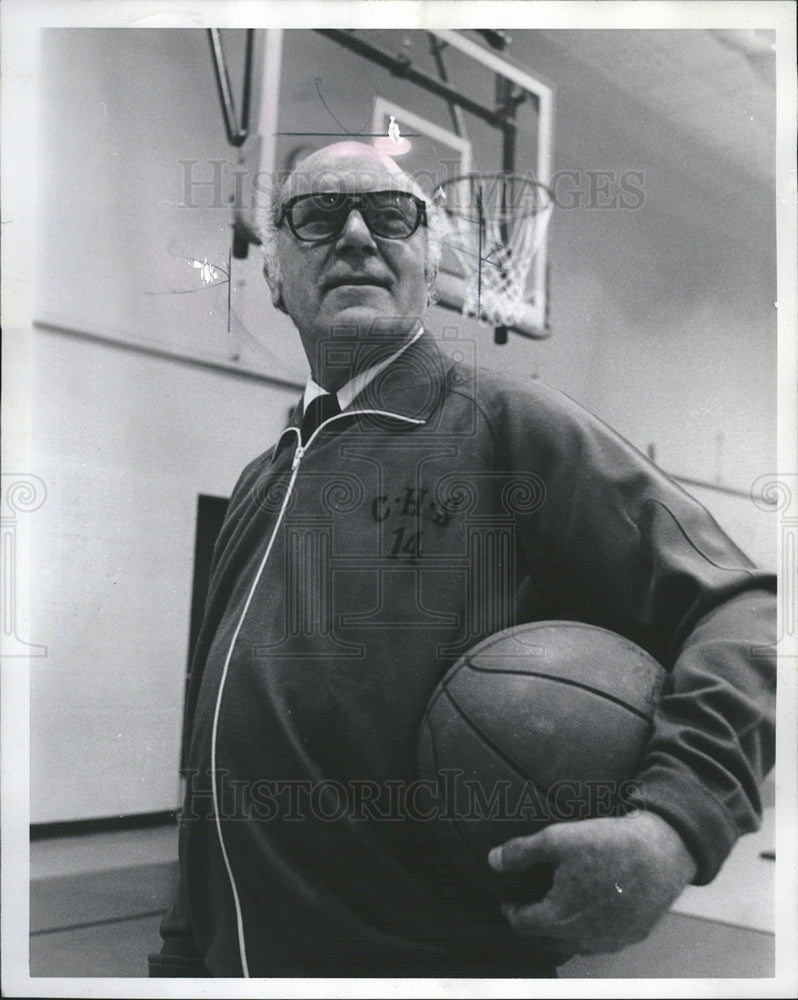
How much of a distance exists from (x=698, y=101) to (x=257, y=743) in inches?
76.7

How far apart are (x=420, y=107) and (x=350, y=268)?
468 millimetres

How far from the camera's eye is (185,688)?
99.4 inches

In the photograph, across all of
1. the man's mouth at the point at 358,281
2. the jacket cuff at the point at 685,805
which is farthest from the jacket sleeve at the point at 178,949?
the man's mouth at the point at 358,281

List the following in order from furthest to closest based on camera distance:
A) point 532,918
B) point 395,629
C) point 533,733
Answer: point 395,629, point 532,918, point 533,733

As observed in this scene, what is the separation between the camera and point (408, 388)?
2510 mm

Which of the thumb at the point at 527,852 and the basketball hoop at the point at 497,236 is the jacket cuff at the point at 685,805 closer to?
the thumb at the point at 527,852

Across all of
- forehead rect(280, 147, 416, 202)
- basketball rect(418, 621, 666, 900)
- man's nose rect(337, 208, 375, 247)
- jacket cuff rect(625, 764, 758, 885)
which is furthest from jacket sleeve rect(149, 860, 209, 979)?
forehead rect(280, 147, 416, 202)

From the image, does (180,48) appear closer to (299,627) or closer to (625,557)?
(299,627)

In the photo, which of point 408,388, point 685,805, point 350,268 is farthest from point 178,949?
point 350,268

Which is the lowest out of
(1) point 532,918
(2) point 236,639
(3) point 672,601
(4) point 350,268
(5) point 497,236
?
(1) point 532,918

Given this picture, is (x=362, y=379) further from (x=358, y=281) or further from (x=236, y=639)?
(x=236, y=639)

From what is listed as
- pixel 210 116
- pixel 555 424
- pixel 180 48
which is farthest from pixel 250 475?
pixel 180 48

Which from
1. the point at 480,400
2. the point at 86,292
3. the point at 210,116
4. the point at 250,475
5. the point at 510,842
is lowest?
the point at 510,842

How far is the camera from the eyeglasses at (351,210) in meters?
2.54
